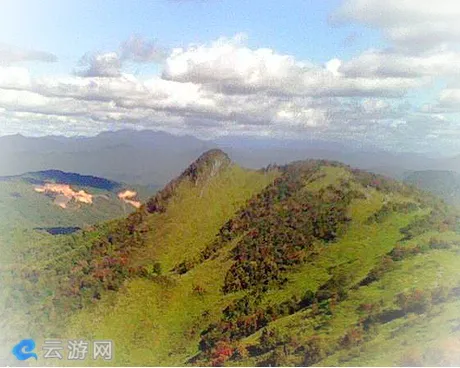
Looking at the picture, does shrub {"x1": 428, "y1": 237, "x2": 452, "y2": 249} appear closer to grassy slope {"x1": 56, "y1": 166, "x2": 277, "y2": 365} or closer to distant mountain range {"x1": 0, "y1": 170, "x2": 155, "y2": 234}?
grassy slope {"x1": 56, "y1": 166, "x2": 277, "y2": 365}

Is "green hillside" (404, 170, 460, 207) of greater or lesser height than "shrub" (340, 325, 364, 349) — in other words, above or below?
above

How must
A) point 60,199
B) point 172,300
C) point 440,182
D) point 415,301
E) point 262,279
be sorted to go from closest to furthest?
1. point 415,301
2. point 440,182
3. point 172,300
4. point 262,279
5. point 60,199

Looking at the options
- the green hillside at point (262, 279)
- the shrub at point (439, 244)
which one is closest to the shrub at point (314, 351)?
the green hillside at point (262, 279)

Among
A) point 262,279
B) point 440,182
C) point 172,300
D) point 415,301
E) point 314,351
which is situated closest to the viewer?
point 314,351

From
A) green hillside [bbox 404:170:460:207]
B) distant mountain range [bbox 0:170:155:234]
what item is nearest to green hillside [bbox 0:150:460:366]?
green hillside [bbox 404:170:460:207]

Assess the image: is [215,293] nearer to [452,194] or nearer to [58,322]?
[58,322]

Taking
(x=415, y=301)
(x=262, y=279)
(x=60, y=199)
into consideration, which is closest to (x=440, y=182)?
(x=415, y=301)

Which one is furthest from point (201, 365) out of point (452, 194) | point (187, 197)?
point (187, 197)

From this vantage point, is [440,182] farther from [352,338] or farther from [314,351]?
[314,351]

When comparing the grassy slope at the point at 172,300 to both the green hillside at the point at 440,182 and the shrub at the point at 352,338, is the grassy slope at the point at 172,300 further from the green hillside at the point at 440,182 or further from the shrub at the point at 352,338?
the green hillside at the point at 440,182
